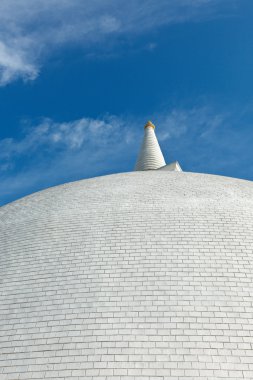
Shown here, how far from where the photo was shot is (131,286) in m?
9.36

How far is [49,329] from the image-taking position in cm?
874

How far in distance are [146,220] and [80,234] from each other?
6.10 feet

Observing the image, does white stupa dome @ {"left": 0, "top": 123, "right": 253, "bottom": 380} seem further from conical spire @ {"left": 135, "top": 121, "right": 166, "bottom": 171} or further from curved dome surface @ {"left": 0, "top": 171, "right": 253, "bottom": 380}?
conical spire @ {"left": 135, "top": 121, "right": 166, "bottom": 171}

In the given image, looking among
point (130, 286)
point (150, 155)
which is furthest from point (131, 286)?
point (150, 155)

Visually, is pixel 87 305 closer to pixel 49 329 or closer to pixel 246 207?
pixel 49 329

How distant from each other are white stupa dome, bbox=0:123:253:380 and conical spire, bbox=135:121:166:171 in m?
8.96

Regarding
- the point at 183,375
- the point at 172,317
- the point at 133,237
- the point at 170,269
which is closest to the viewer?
the point at 183,375

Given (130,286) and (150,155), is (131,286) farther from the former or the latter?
(150,155)

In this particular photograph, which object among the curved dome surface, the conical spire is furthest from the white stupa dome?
the conical spire

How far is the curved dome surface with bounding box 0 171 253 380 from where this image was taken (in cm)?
802

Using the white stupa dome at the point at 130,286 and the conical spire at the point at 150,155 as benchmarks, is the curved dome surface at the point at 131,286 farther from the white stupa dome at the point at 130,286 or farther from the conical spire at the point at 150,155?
the conical spire at the point at 150,155

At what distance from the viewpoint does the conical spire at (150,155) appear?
73.2 ft

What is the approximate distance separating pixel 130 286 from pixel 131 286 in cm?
2

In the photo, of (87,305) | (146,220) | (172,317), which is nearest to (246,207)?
(146,220)
